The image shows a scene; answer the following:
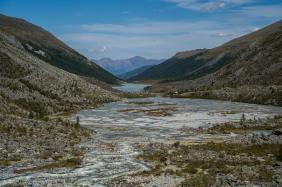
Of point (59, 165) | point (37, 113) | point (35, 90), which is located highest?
point (35, 90)

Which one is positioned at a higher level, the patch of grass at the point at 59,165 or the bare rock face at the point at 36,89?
the bare rock face at the point at 36,89

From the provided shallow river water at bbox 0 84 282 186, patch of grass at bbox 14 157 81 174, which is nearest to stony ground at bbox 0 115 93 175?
patch of grass at bbox 14 157 81 174

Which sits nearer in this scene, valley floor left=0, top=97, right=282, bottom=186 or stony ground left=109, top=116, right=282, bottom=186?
stony ground left=109, top=116, right=282, bottom=186

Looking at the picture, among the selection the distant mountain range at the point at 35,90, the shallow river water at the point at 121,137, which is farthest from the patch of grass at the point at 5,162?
the distant mountain range at the point at 35,90

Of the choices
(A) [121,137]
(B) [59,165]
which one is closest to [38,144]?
(B) [59,165]

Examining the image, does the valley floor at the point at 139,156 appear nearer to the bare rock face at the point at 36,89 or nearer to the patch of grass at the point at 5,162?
the patch of grass at the point at 5,162

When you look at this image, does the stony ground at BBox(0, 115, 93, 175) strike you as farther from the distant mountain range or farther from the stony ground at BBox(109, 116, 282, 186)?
the distant mountain range

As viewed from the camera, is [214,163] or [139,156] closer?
[214,163]

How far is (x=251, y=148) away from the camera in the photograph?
50469mm

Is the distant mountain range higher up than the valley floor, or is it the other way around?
the distant mountain range

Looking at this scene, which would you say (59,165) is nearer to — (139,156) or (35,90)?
(139,156)

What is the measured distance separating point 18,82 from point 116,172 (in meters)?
72.2

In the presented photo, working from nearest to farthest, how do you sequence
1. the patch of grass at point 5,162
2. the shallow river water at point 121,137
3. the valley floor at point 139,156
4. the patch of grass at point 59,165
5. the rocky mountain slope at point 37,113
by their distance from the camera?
the valley floor at point 139,156 → the shallow river water at point 121,137 → the patch of grass at point 59,165 → the patch of grass at point 5,162 → the rocky mountain slope at point 37,113

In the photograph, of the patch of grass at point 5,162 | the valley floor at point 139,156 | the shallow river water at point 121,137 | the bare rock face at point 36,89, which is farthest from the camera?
the bare rock face at point 36,89
